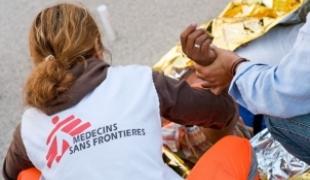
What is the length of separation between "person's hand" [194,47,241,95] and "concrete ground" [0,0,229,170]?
0.75 metres

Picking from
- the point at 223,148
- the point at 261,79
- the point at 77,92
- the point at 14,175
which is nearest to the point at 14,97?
the point at 14,175

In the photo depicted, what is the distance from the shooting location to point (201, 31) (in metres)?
1.07

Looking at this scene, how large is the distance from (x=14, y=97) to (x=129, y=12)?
1.85ft

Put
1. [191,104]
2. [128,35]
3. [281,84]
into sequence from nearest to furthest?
[281,84] < [191,104] < [128,35]

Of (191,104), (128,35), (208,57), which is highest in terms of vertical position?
(208,57)

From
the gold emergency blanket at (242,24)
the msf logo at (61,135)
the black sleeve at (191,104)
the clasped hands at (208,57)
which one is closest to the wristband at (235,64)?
the clasped hands at (208,57)

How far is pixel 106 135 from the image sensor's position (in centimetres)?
100

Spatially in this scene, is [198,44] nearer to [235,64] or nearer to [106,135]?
[235,64]

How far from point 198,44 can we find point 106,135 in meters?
0.26

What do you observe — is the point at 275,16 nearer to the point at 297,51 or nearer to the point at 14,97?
the point at 297,51

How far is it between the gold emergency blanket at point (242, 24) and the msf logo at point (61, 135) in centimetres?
51

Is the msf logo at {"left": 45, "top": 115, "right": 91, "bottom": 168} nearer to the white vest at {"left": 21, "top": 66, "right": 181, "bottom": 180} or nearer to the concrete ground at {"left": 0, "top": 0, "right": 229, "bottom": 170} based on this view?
the white vest at {"left": 21, "top": 66, "right": 181, "bottom": 180}

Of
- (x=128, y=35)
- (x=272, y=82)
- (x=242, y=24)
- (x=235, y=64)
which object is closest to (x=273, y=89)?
(x=272, y=82)

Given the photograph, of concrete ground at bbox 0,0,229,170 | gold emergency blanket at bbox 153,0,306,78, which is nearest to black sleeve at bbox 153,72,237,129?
gold emergency blanket at bbox 153,0,306,78
